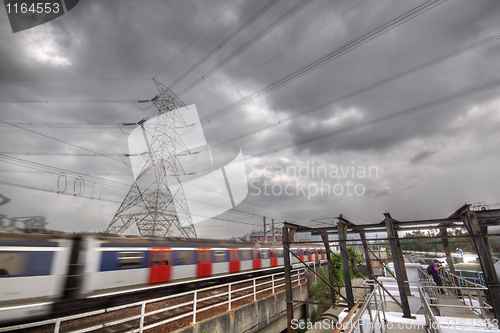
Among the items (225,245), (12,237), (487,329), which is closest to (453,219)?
(487,329)

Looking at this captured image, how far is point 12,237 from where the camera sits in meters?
7.56

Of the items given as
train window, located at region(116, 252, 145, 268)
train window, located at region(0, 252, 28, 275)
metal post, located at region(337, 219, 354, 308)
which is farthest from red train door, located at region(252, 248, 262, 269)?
Answer: train window, located at region(0, 252, 28, 275)

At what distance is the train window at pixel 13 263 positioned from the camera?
23.4ft

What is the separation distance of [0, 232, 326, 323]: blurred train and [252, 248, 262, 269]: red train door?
5649 millimetres

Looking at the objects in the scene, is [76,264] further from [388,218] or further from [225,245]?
[388,218]

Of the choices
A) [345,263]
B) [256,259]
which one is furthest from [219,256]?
[345,263]

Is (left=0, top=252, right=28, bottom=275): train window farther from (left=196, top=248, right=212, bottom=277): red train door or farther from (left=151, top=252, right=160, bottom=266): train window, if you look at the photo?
(left=196, top=248, right=212, bottom=277): red train door

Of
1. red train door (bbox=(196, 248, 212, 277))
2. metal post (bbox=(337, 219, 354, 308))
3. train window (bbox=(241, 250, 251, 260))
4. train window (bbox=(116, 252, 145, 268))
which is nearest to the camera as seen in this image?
train window (bbox=(116, 252, 145, 268))

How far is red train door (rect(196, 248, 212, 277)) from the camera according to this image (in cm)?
1338

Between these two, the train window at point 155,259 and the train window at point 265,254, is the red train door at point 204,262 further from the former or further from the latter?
the train window at point 265,254

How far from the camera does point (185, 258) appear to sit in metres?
12.5

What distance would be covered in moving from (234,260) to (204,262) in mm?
3056

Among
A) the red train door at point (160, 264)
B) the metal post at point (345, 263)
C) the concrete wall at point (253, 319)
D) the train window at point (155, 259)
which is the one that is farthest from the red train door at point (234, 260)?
the metal post at point (345, 263)

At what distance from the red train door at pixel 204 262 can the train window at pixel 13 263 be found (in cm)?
739
